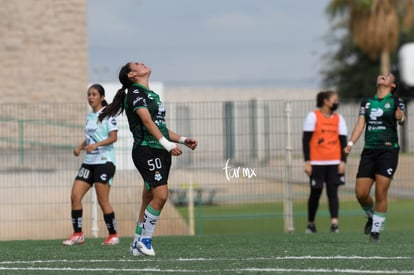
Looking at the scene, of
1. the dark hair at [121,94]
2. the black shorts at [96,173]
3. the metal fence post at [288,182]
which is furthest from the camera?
the metal fence post at [288,182]

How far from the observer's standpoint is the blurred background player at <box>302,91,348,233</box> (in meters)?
16.8

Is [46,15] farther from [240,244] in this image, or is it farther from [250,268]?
[250,268]

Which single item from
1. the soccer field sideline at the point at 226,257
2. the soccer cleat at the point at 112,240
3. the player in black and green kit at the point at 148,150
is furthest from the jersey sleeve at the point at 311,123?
the player in black and green kit at the point at 148,150

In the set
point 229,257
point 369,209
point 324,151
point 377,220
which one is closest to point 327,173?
point 324,151

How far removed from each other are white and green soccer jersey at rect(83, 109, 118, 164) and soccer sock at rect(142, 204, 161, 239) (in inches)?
108

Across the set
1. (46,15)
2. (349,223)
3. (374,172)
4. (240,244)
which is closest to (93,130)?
(240,244)

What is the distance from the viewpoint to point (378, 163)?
520 inches

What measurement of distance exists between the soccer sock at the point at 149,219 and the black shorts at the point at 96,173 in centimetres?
263

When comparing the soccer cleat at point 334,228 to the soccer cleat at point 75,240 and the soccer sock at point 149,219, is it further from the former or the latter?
the soccer sock at point 149,219

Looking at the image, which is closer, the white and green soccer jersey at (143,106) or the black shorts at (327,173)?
the white and green soccer jersey at (143,106)

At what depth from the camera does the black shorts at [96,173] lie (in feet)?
45.4

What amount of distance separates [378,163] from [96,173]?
3.52 metres

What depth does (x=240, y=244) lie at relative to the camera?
44.7 ft

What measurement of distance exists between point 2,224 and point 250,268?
9368 millimetres
